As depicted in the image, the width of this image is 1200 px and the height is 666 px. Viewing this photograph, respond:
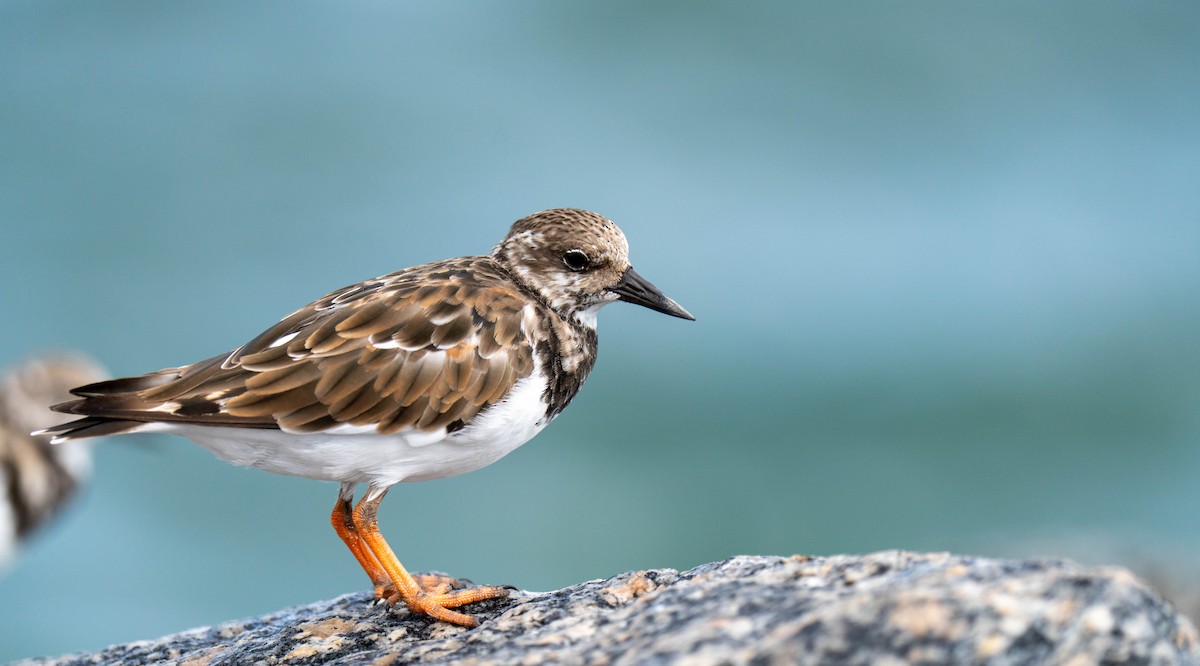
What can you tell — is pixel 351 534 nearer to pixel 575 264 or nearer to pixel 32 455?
pixel 575 264

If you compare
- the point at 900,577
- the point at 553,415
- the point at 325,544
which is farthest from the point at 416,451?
the point at 325,544

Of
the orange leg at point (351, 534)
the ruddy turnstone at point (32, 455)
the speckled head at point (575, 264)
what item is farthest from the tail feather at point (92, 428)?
the ruddy turnstone at point (32, 455)

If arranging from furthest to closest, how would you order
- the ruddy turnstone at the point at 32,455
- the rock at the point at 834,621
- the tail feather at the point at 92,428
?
the ruddy turnstone at the point at 32,455 < the tail feather at the point at 92,428 < the rock at the point at 834,621

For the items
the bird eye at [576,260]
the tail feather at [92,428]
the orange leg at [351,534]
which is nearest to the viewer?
the tail feather at [92,428]

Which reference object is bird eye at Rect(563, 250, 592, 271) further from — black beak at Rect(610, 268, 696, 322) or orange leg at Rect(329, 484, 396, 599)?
orange leg at Rect(329, 484, 396, 599)

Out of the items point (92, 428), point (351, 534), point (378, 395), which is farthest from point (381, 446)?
point (92, 428)

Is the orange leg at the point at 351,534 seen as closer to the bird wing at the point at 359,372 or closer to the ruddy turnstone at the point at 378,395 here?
the ruddy turnstone at the point at 378,395
